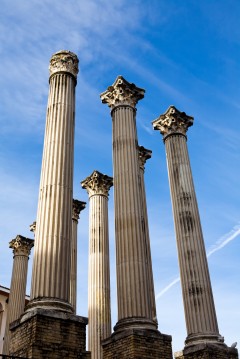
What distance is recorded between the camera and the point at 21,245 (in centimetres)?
3484

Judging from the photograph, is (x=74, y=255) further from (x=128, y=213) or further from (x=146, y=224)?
(x=128, y=213)

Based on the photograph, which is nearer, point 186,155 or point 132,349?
point 132,349

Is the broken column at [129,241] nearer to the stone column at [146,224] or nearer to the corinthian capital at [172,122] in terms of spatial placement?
the stone column at [146,224]

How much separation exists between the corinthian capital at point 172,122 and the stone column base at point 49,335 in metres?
15.3

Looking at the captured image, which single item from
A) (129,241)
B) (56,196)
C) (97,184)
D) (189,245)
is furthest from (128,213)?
(97,184)

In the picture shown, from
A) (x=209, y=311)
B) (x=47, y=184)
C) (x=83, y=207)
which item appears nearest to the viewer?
(x=47, y=184)

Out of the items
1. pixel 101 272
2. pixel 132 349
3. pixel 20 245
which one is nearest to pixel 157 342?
pixel 132 349

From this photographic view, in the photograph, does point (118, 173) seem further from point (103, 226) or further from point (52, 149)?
point (103, 226)

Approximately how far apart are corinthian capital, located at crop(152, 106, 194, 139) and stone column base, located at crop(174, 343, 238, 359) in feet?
42.2

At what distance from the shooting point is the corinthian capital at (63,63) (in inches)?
894

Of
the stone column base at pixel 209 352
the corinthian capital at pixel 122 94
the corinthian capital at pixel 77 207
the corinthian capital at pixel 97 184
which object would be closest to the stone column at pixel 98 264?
the corinthian capital at pixel 97 184

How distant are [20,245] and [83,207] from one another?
598cm

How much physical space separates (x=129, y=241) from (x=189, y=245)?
17.0 feet

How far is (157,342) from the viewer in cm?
1728
